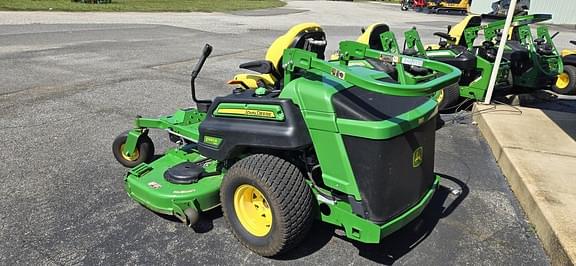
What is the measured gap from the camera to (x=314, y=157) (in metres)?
2.84

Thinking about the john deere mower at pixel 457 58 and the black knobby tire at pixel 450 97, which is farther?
the black knobby tire at pixel 450 97

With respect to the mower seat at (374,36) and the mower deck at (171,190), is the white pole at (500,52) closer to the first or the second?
the mower seat at (374,36)

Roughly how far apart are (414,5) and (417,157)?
108 feet

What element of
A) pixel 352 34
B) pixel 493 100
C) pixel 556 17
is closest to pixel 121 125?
pixel 493 100

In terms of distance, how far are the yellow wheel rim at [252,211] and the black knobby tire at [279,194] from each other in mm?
81

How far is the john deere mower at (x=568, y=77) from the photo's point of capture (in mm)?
7645

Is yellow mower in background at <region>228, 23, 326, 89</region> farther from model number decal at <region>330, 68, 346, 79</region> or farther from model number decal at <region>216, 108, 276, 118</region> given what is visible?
model number decal at <region>330, 68, 346, 79</region>

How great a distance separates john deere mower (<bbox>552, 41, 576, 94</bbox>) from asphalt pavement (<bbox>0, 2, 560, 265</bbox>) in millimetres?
2768

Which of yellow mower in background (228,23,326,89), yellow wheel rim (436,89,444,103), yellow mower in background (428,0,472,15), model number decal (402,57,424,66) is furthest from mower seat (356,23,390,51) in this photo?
yellow mower in background (428,0,472,15)

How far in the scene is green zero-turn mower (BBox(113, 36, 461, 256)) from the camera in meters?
2.53

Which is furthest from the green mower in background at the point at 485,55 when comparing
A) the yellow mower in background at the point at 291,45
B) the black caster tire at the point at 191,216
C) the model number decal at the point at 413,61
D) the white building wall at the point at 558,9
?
the white building wall at the point at 558,9

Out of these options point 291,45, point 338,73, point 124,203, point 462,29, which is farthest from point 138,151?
point 462,29

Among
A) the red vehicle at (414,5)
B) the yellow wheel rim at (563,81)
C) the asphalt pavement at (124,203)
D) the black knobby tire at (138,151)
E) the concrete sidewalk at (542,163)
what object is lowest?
the asphalt pavement at (124,203)

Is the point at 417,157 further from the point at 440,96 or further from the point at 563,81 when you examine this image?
the point at 563,81
